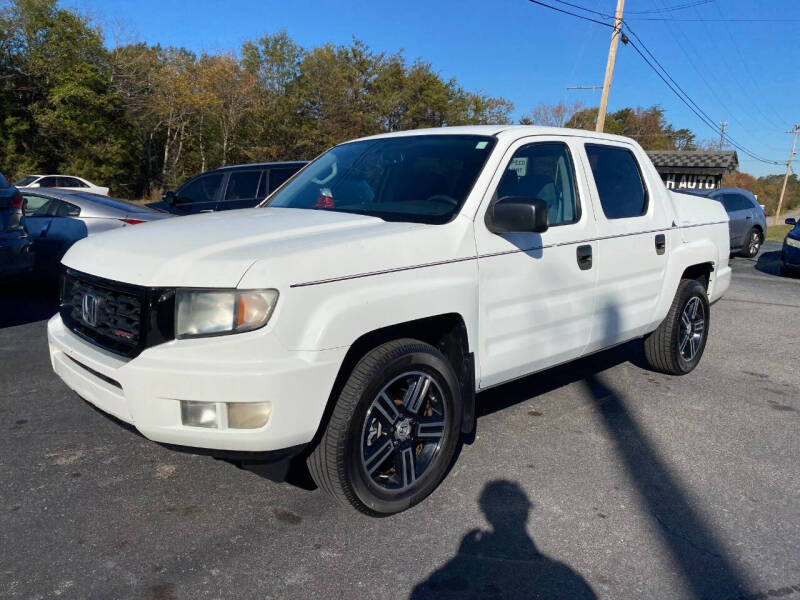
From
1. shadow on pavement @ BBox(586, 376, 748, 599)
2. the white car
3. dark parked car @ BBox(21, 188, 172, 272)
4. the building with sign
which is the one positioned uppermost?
the building with sign

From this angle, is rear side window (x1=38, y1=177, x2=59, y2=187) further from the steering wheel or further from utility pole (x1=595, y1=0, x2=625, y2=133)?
the steering wheel

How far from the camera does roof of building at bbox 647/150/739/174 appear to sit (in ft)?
121

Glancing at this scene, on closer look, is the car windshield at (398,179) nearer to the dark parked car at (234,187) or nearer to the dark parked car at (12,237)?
the dark parked car at (12,237)

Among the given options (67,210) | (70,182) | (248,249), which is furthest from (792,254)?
(70,182)

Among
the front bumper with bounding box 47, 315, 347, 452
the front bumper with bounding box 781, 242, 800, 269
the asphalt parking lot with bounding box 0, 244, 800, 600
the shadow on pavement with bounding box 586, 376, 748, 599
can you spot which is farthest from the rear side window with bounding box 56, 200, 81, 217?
the front bumper with bounding box 781, 242, 800, 269

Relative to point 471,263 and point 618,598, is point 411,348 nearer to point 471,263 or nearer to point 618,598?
point 471,263

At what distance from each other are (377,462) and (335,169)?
1995 mm

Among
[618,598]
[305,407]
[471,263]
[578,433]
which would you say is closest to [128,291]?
[305,407]

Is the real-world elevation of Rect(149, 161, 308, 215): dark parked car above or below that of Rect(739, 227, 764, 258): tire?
above

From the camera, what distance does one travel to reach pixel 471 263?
323 centimetres

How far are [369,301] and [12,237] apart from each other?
5.01m

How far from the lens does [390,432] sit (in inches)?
120

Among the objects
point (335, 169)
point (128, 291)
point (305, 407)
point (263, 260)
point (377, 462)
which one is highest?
point (335, 169)

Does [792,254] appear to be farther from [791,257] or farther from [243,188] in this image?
[243,188]
